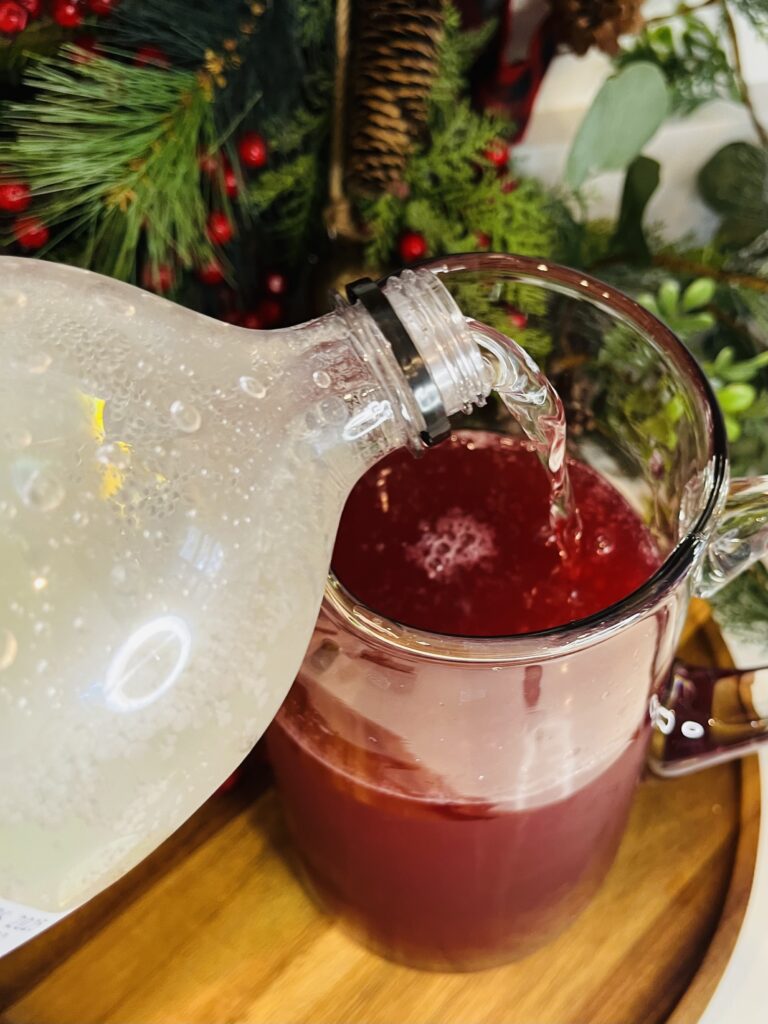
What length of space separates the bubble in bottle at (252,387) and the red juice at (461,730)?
0.12 metres

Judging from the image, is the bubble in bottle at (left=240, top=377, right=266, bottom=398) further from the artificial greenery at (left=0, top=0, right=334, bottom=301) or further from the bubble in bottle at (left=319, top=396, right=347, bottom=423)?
the artificial greenery at (left=0, top=0, right=334, bottom=301)

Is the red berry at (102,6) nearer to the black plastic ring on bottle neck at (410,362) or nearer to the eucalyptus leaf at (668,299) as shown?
the black plastic ring on bottle neck at (410,362)

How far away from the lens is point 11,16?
0.50 metres

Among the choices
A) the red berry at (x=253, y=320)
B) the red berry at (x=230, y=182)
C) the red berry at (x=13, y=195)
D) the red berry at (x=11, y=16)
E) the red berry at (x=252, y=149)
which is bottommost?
the red berry at (x=253, y=320)

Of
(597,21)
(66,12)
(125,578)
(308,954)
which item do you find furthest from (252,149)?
(308,954)

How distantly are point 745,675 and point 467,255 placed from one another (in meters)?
0.31

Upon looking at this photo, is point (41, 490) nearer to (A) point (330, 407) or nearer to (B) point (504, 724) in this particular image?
(A) point (330, 407)

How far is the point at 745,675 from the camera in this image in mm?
613

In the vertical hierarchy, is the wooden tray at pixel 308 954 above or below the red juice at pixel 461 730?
below

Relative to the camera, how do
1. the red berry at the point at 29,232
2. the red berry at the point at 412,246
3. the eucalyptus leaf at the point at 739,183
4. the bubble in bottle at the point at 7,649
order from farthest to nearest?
the eucalyptus leaf at the point at 739,183
the red berry at the point at 412,246
the red berry at the point at 29,232
the bubble in bottle at the point at 7,649

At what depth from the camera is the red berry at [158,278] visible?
61 centimetres

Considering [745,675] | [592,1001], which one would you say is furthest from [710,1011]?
[745,675]

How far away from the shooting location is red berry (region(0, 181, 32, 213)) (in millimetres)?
540

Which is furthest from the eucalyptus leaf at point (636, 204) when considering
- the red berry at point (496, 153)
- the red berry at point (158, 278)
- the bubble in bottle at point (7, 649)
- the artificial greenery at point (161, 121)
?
the bubble in bottle at point (7, 649)
